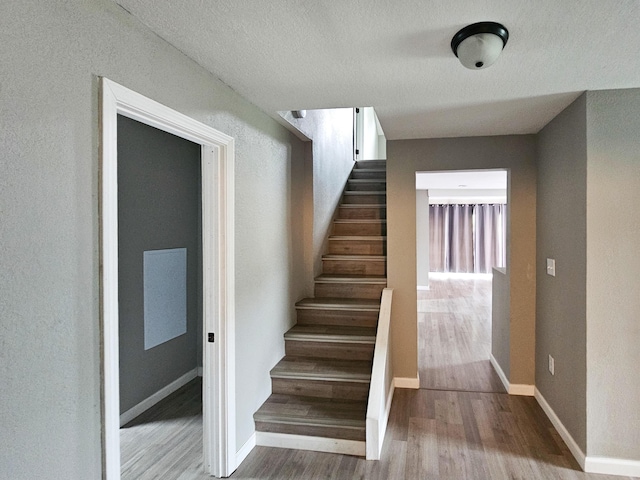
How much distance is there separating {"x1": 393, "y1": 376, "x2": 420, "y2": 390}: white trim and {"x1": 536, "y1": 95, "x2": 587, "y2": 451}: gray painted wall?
1.01 m

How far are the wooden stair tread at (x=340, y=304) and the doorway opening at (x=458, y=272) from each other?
98 centimetres

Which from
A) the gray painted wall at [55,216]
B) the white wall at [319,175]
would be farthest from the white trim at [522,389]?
the gray painted wall at [55,216]

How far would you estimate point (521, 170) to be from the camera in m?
Answer: 3.57

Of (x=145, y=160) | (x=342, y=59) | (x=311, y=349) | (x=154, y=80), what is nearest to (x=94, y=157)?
(x=154, y=80)

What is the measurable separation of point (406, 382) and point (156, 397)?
7.26 ft

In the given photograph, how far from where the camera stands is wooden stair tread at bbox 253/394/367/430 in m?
2.79

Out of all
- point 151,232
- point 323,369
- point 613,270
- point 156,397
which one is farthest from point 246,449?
point 613,270

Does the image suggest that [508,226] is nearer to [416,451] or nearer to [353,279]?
[353,279]

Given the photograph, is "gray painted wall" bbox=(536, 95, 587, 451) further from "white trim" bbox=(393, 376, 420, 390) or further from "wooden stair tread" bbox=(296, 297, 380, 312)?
"wooden stair tread" bbox=(296, 297, 380, 312)

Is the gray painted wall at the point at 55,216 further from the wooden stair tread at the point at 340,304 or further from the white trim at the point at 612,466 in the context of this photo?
the white trim at the point at 612,466

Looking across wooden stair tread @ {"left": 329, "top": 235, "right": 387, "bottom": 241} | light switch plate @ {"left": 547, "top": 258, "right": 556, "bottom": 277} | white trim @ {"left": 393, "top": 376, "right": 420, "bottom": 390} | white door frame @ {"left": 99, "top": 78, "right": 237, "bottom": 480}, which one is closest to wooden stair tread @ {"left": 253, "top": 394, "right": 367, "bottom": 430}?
white door frame @ {"left": 99, "top": 78, "right": 237, "bottom": 480}

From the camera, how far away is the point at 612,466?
2.45 m

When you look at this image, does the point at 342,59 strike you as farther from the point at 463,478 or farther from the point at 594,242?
the point at 463,478

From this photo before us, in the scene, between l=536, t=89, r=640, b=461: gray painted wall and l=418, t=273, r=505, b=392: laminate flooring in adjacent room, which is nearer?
l=536, t=89, r=640, b=461: gray painted wall
